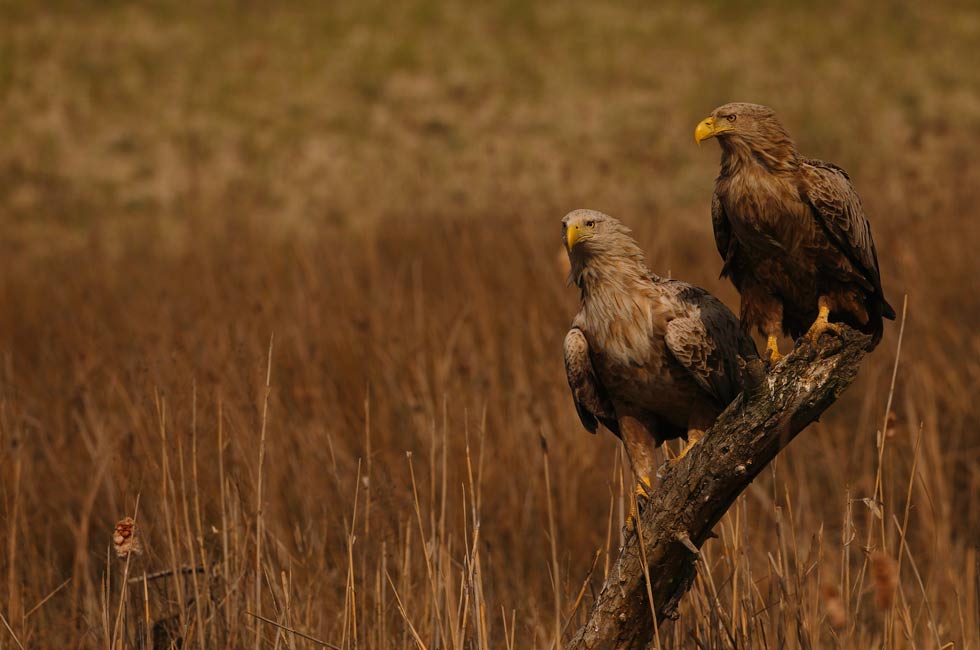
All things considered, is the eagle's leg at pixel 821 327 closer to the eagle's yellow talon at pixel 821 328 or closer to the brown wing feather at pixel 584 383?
the eagle's yellow talon at pixel 821 328

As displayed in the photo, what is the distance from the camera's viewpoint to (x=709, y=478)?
2250 millimetres

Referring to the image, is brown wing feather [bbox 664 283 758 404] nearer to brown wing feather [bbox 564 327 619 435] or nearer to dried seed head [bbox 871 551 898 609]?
brown wing feather [bbox 564 327 619 435]

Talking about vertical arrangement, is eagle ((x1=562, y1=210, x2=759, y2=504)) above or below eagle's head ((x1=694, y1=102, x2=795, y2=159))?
below

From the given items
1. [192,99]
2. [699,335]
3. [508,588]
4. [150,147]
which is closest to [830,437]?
[508,588]

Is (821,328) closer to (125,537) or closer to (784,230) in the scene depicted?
(784,230)

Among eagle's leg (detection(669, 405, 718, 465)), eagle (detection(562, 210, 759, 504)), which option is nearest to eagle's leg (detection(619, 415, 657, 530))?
eagle (detection(562, 210, 759, 504))

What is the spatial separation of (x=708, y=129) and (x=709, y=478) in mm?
935

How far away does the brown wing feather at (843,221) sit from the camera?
2.67 meters

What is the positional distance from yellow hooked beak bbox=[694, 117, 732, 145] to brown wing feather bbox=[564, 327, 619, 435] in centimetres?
58

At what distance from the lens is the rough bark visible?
7.21 ft

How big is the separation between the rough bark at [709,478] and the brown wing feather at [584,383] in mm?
400

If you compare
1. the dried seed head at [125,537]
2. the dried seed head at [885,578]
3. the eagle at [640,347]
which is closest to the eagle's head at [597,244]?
the eagle at [640,347]

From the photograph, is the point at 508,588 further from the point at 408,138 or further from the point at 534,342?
the point at 408,138

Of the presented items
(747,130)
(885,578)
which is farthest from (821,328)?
(885,578)
